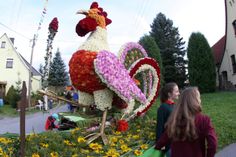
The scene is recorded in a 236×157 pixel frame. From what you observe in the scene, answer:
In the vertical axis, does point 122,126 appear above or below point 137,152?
above

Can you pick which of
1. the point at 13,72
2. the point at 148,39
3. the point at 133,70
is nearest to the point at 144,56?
the point at 133,70

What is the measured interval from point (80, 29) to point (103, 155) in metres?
Answer: 3.07

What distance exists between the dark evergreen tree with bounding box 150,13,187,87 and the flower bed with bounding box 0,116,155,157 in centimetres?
1990

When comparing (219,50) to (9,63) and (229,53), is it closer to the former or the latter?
(229,53)

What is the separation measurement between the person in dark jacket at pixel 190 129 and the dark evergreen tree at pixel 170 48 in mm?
23045

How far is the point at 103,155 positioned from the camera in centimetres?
581

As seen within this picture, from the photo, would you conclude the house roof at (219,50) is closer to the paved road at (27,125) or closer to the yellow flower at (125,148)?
the paved road at (27,125)

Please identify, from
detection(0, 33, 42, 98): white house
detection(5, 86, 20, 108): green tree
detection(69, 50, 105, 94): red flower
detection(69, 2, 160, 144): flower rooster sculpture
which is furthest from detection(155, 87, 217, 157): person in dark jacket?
detection(0, 33, 42, 98): white house

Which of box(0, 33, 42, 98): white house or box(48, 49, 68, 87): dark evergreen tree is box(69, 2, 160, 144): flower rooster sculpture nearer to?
box(0, 33, 42, 98): white house

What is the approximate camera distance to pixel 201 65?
76.0 ft

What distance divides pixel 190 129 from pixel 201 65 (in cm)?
2069

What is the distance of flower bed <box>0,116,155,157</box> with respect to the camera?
18.4 feet

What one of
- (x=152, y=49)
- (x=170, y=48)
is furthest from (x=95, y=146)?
(x=170, y=48)

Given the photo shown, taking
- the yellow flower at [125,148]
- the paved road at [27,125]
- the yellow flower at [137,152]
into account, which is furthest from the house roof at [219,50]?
the yellow flower at [137,152]
